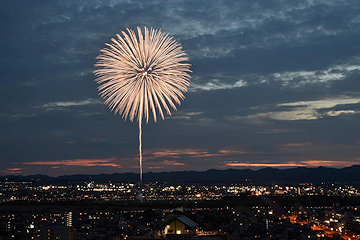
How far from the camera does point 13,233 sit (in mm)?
72625

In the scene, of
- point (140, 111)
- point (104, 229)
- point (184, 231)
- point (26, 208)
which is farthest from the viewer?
point (26, 208)

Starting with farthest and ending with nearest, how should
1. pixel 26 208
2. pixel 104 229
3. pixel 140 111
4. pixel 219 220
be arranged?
pixel 26 208 → pixel 219 220 → pixel 104 229 → pixel 140 111

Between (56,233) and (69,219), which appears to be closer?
(56,233)

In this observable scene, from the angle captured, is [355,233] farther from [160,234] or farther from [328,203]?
[328,203]

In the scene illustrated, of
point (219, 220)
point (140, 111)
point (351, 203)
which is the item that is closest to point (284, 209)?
point (351, 203)

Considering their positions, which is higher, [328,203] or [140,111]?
[140,111]

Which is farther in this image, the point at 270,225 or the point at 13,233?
the point at 270,225

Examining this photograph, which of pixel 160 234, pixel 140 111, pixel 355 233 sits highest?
pixel 140 111

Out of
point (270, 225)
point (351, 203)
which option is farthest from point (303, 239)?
point (351, 203)

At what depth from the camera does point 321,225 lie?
9388cm

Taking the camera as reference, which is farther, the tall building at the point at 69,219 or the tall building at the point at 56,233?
the tall building at the point at 69,219

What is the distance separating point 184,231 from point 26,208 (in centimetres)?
12515

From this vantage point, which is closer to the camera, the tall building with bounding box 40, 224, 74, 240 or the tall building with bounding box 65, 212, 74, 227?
the tall building with bounding box 40, 224, 74, 240

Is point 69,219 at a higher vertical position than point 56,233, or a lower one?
higher
